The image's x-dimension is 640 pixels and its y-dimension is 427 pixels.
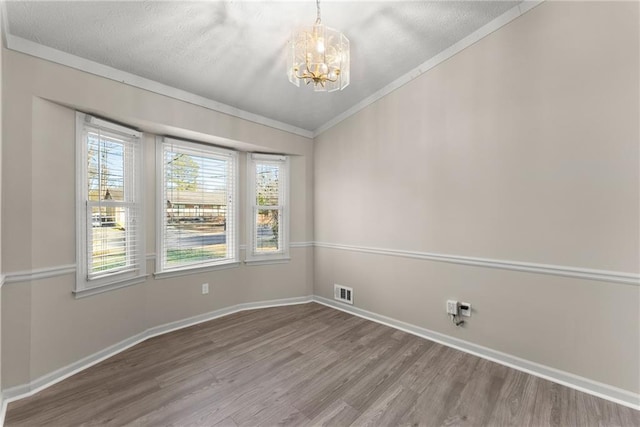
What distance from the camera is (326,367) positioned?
2324 millimetres

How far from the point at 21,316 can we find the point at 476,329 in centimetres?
365

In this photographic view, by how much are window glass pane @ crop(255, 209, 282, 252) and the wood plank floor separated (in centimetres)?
131

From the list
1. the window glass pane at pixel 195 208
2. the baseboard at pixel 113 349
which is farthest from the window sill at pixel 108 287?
the baseboard at pixel 113 349

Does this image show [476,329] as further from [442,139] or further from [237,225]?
[237,225]

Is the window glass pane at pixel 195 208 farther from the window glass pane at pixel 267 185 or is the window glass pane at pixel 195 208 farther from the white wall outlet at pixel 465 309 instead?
the white wall outlet at pixel 465 309

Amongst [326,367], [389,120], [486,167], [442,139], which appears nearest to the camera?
[326,367]

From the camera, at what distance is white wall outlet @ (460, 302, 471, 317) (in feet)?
8.50

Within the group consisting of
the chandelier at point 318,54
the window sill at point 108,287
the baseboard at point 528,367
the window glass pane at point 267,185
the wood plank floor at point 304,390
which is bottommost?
the wood plank floor at point 304,390

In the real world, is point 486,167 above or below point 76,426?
above

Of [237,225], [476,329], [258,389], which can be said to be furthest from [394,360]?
[237,225]

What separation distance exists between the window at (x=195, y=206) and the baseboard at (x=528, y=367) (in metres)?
2.15

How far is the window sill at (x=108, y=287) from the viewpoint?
2.27m

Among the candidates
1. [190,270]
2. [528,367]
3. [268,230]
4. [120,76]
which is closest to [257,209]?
[268,230]

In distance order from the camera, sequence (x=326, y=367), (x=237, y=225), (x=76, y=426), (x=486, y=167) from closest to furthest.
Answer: (x=76, y=426) → (x=326, y=367) → (x=486, y=167) → (x=237, y=225)
